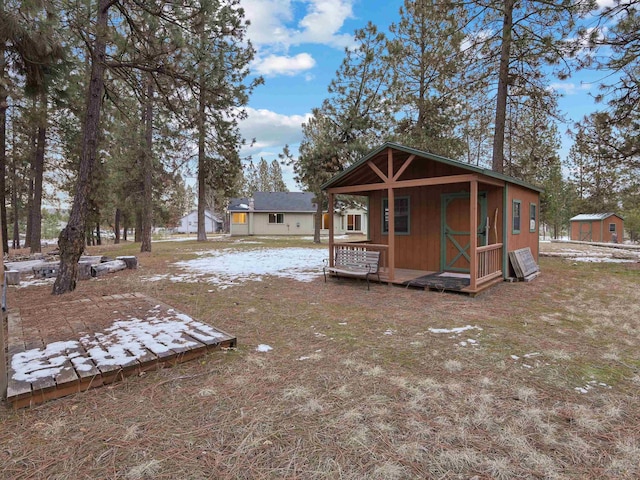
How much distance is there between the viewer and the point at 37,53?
5.48m

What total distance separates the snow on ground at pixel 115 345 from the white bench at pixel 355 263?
388 cm

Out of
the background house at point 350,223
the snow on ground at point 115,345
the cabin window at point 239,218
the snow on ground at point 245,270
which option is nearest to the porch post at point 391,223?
the snow on ground at point 245,270

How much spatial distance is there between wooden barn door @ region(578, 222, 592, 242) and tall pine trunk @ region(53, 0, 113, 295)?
31727 millimetres

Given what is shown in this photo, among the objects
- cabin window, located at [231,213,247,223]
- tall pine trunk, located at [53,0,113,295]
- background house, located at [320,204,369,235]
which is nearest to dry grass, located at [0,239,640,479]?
tall pine trunk, located at [53,0,113,295]

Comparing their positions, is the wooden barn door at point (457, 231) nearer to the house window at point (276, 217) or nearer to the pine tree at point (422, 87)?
the pine tree at point (422, 87)

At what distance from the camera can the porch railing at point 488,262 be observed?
6.89 metres

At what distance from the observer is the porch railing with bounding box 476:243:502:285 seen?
6895 millimetres

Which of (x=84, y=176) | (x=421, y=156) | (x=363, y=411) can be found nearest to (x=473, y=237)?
(x=421, y=156)

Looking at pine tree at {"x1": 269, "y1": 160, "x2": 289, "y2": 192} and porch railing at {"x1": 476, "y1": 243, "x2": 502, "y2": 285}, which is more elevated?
pine tree at {"x1": 269, "y1": 160, "x2": 289, "y2": 192}

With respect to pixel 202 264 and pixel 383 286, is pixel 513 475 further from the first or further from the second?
pixel 202 264

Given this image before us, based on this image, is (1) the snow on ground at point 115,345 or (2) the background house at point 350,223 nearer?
(1) the snow on ground at point 115,345

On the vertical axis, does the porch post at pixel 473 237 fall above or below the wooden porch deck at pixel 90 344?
above

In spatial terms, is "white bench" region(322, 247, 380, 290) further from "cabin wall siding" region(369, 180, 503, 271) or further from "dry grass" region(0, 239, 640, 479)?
"dry grass" region(0, 239, 640, 479)

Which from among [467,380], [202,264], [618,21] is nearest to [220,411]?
[467,380]
